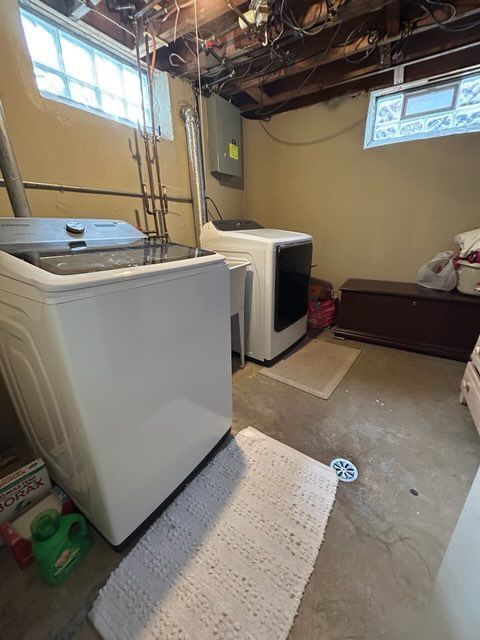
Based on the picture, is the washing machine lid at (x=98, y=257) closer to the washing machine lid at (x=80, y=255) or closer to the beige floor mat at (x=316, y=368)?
the washing machine lid at (x=80, y=255)

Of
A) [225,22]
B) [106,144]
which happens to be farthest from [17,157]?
[225,22]

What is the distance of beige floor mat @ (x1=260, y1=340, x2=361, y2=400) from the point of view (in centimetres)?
188

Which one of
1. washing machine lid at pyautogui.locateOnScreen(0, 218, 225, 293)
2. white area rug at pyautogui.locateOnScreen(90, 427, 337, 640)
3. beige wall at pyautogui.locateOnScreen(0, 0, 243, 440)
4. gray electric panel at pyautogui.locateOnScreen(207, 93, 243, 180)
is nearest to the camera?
washing machine lid at pyautogui.locateOnScreen(0, 218, 225, 293)

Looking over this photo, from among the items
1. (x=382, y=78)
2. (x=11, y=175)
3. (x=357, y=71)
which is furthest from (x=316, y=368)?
(x=382, y=78)

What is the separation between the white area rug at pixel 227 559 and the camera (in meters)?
0.78

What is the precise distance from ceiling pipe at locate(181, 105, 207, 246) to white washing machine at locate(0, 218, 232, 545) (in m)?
1.30

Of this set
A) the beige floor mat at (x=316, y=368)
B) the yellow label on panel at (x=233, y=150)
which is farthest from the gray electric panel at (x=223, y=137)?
the beige floor mat at (x=316, y=368)

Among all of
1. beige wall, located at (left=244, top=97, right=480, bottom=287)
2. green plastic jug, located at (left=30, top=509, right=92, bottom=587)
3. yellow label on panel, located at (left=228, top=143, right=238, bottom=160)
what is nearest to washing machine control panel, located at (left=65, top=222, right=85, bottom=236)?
green plastic jug, located at (left=30, top=509, right=92, bottom=587)

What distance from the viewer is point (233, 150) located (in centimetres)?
271

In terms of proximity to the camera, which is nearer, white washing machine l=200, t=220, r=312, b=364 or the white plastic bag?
white washing machine l=200, t=220, r=312, b=364

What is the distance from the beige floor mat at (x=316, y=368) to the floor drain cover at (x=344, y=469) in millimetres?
491

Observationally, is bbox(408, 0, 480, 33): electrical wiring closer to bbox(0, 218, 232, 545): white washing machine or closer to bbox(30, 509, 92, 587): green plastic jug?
bbox(0, 218, 232, 545): white washing machine

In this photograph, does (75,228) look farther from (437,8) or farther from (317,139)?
(317,139)

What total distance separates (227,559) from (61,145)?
2.25 meters
